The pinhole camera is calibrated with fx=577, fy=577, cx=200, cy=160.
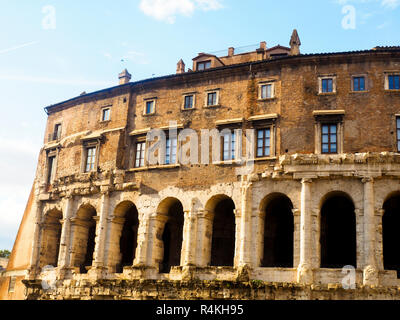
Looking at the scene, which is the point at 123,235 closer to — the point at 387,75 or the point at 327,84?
the point at 327,84

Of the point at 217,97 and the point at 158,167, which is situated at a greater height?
the point at 217,97

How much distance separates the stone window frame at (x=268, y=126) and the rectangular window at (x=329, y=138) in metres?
2.05

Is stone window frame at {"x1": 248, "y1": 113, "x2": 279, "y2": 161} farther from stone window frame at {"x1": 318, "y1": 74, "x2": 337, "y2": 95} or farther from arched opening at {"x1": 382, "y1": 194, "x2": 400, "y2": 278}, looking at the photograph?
arched opening at {"x1": 382, "y1": 194, "x2": 400, "y2": 278}

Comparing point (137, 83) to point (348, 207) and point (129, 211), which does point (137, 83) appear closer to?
point (129, 211)

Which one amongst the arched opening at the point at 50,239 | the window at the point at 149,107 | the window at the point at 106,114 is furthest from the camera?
the arched opening at the point at 50,239

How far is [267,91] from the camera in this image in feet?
84.8

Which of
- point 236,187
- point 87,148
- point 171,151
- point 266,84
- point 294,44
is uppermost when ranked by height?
point 294,44

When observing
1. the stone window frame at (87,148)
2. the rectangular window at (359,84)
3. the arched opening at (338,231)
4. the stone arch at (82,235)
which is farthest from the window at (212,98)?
the stone arch at (82,235)

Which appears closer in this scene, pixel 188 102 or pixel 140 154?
pixel 188 102

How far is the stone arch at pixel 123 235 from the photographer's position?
28125 mm

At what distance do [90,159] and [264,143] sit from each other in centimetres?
1009

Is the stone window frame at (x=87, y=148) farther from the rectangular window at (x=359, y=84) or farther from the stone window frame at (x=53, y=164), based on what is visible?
the rectangular window at (x=359, y=84)

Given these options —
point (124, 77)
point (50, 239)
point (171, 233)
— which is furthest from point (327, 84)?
point (50, 239)
